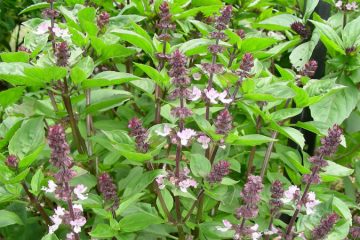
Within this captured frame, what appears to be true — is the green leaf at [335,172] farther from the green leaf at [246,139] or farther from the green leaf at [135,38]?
the green leaf at [135,38]

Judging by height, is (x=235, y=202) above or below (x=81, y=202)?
below

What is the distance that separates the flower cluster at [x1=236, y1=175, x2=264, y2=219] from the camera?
4.10 feet

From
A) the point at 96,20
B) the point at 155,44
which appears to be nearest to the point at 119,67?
the point at 96,20

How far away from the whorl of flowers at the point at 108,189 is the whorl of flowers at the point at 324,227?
571 mm

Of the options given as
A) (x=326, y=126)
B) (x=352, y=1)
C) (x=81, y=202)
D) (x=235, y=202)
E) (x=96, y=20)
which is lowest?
(x=235, y=202)

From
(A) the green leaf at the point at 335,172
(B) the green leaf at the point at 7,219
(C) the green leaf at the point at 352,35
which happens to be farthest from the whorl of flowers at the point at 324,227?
(B) the green leaf at the point at 7,219

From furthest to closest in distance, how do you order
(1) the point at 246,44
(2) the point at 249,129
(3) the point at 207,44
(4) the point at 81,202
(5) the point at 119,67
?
Result: (5) the point at 119,67
(2) the point at 249,129
(1) the point at 246,44
(3) the point at 207,44
(4) the point at 81,202

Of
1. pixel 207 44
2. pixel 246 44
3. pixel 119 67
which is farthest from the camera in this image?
pixel 119 67

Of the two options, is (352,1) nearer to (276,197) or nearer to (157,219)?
(276,197)

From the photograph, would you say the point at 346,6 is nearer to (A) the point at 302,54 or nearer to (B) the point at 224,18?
(A) the point at 302,54

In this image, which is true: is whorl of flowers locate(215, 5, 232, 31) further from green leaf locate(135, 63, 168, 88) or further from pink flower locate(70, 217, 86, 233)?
pink flower locate(70, 217, 86, 233)

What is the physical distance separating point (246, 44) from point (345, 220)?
64 centimetres

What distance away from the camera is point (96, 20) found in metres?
1.78

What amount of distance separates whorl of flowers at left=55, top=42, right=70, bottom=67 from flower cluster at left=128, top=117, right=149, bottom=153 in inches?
10.4
